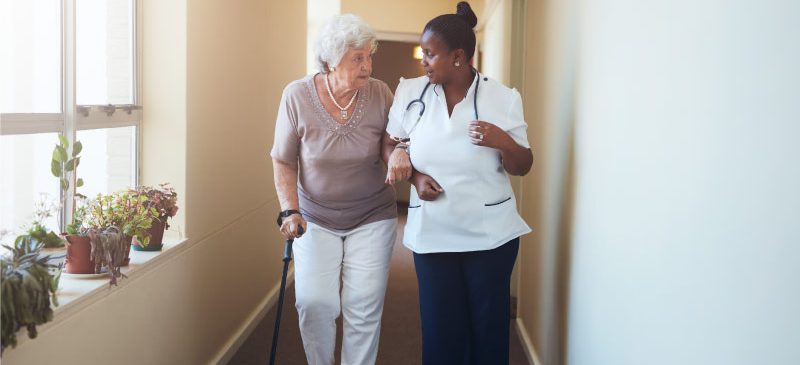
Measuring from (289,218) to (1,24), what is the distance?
1152 mm

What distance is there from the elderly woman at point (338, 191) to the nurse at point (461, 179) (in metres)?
0.23

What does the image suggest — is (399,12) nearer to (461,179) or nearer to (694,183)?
(461,179)

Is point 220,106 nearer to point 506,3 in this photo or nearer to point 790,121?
point 506,3

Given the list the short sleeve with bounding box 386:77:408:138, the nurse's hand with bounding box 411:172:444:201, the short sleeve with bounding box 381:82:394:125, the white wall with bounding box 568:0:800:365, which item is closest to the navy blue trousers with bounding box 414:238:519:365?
the nurse's hand with bounding box 411:172:444:201

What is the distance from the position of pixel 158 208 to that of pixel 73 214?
1.15 feet

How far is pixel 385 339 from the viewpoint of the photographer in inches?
183

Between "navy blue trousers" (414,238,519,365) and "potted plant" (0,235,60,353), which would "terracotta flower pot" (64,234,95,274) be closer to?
"potted plant" (0,235,60,353)

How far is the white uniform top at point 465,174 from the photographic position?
106 inches

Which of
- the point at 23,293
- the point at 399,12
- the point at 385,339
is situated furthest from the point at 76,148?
the point at 399,12

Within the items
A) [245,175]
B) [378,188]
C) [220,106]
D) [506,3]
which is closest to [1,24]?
[378,188]

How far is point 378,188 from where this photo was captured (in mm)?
3092

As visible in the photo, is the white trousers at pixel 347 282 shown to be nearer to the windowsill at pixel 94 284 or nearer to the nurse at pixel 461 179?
the nurse at pixel 461 179

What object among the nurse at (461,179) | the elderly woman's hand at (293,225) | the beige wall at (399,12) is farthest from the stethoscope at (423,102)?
the beige wall at (399,12)

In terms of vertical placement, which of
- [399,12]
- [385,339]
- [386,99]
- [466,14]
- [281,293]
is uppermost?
[399,12]
